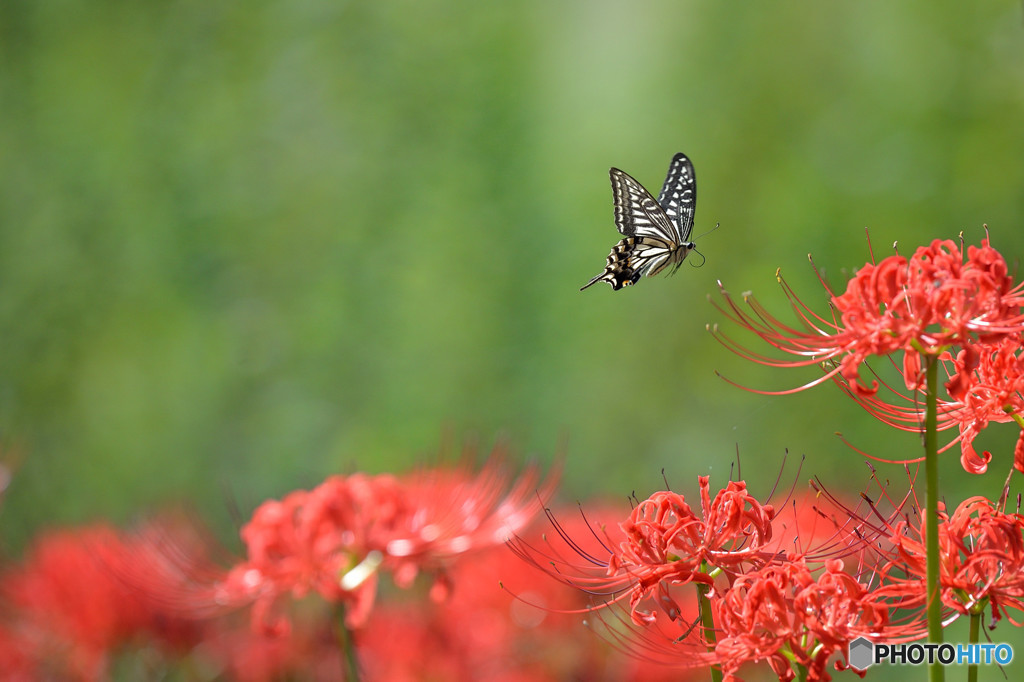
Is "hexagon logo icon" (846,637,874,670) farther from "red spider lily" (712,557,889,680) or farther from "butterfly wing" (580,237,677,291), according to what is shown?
"butterfly wing" (580,237,677,291)

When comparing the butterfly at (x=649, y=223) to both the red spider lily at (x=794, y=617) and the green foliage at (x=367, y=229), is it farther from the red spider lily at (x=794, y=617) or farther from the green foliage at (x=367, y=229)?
the green foliage at (x=367, y=229)

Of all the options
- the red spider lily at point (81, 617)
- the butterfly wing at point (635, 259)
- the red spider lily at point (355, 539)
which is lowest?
the red spider lily at point (81, 617)

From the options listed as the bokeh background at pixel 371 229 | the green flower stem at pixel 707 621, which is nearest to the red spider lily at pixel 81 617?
the green flower stem at pixel 707 621

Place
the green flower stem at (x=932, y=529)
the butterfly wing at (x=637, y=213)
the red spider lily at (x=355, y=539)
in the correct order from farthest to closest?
the butterfly wing at (x=637, y=213)
the red spider lily at (x=355, y=539)
the green flower stem at (x=932, y=529)

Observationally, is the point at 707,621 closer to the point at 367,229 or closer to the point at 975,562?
the point at 975,562

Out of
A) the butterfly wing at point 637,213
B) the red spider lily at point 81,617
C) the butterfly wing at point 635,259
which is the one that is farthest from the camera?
the red spider lily at point 81,617

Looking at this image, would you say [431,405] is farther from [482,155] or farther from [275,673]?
[275,673]
